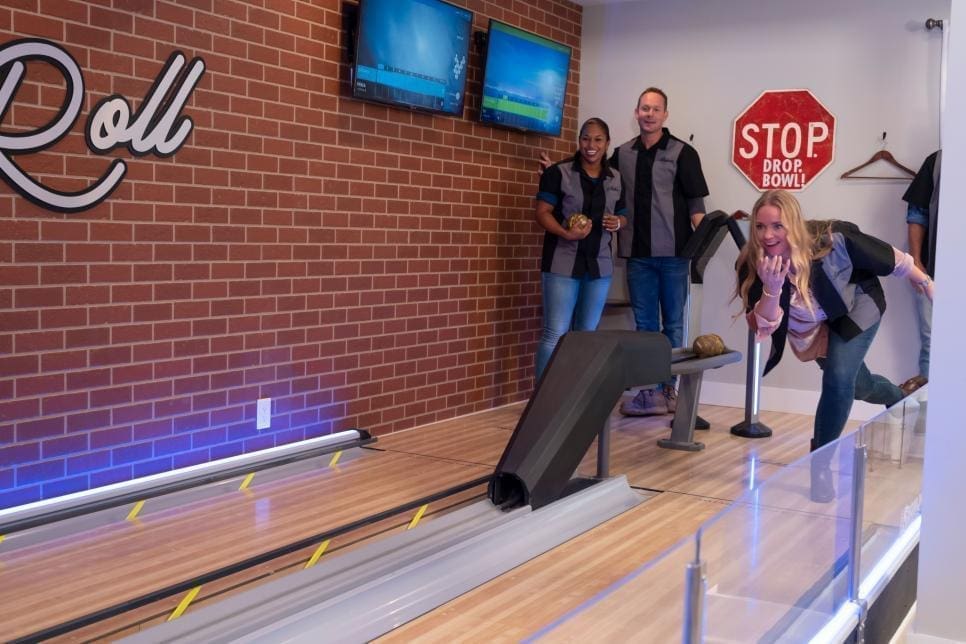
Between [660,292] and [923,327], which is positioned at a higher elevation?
[660,292]

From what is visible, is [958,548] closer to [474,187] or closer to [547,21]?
[474,187]

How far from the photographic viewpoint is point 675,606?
1860 mm

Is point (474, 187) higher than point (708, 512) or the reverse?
higher

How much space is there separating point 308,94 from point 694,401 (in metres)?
2.54

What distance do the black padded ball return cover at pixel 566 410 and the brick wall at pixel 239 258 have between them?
4.83 ft

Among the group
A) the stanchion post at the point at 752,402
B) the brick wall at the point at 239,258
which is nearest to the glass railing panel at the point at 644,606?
the brick wall at the point at 239,258

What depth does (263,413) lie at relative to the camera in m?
5.25


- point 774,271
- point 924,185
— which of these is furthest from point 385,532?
point 924,185

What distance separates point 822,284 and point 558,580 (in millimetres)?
1702

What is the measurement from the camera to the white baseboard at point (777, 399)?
6836 mm

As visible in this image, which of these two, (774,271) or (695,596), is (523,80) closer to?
(774,271)

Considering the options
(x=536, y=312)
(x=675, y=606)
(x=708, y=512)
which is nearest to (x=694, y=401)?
(x=708, y=512)

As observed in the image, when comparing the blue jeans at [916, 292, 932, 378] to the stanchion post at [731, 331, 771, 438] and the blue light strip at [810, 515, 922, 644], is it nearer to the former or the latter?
the stanchion post at [731, 331, 771, 438]

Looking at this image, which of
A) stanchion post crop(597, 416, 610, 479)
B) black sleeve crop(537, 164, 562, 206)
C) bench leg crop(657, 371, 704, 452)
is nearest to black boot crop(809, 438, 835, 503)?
stanchion post crop(597, 416, 610, 479)
